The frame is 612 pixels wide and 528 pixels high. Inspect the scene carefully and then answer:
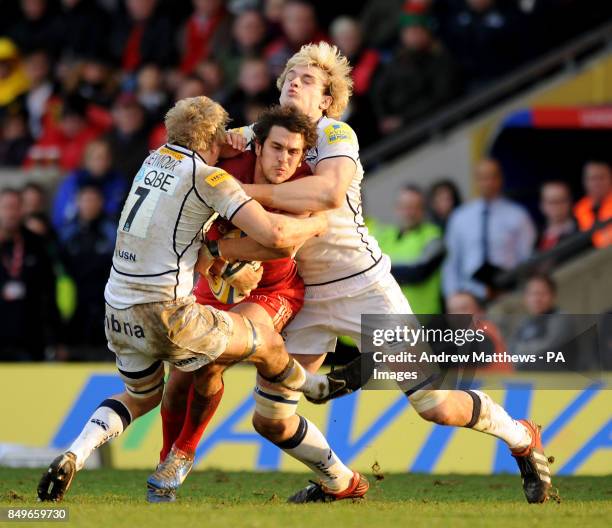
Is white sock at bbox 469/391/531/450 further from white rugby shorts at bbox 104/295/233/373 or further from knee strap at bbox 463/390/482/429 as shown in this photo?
white rugby shorts at bbox 104/295/233/373

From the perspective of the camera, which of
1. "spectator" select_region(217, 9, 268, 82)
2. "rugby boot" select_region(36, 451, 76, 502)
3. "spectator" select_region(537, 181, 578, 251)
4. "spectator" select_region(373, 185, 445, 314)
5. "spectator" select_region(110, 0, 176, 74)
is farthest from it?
"spectator" select_region(110, 0, 176, 74)

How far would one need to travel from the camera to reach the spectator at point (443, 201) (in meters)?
13.5

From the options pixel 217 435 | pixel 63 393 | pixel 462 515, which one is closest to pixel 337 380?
pixel 462 515

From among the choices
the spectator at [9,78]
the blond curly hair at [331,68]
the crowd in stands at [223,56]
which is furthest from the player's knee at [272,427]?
the spectator at [9,78]

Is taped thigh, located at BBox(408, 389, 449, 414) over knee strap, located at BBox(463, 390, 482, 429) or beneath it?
over

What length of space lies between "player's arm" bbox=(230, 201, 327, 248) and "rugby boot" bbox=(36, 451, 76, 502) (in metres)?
1.67

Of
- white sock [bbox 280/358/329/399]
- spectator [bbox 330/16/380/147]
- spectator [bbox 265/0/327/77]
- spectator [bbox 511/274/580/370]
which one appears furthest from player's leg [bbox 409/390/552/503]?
spectator [bbox 265/0/327/77]

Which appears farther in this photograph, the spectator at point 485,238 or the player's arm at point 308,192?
the spectator at point 485,238

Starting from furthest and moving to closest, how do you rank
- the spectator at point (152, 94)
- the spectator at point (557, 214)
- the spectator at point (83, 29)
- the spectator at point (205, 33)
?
the spectator at point (83, 29)
the spectator at point (205, 33)
the spectator at point (152, 94)
the spectator at point (557, 214)

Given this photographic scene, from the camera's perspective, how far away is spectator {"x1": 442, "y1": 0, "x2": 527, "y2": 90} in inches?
596

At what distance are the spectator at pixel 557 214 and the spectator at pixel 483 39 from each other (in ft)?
7.65

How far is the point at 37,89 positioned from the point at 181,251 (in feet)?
34.1

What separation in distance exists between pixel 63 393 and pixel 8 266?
7.62 feet

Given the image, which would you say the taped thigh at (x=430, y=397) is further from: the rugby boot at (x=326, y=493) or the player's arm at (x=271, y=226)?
the player's arm at (x=271, y=226)
